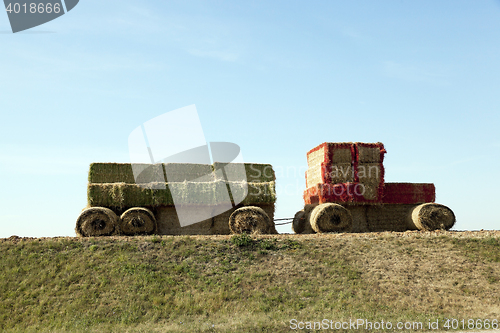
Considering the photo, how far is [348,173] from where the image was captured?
22484 mm

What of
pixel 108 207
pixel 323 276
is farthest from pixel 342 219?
pixel 108 207

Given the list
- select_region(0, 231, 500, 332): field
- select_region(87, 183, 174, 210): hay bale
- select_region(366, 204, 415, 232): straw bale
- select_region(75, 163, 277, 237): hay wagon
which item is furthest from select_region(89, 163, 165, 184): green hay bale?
select_region(366, 204, 415, 232): straw bale

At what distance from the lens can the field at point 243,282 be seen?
13867 mm

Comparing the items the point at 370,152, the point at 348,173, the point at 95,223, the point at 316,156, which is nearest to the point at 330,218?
the point at 348,173

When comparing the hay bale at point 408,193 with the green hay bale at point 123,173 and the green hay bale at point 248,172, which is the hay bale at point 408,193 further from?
the green hay bale at point 123,173

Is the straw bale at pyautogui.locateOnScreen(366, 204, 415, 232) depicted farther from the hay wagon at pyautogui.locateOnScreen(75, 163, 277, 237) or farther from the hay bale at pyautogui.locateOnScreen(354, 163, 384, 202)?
the hay wagon at pyautogui.locateOnScreen(75, 163, 277, 237)

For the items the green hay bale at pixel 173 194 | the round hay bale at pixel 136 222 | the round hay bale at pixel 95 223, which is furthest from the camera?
the green hay bale at pixel 173 194

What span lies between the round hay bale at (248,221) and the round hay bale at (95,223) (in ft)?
18.2

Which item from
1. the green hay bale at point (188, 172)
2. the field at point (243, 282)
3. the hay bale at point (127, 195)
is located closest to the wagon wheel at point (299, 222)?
the field at point (243, 282)

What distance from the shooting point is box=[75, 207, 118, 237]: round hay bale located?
64.2ft

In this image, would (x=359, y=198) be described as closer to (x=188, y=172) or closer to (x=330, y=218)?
(x=330, y=218)

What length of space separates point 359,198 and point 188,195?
881 centimetres

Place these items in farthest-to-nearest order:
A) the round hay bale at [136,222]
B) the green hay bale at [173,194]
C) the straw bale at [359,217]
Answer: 1. the straw bale at [359,217]
2. the green hay bale at [173,194]
3. the round hay bale at [136,222]

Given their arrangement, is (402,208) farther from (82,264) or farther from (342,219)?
(82,264)
